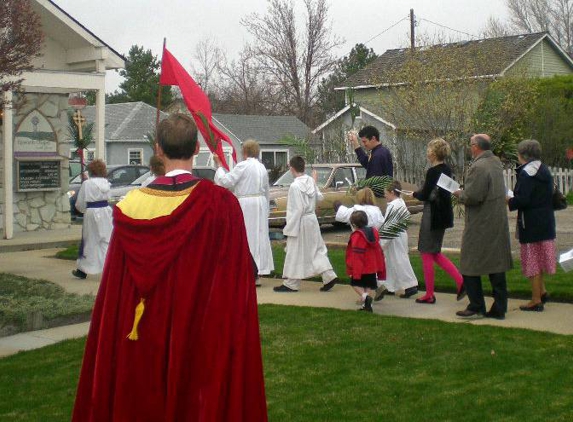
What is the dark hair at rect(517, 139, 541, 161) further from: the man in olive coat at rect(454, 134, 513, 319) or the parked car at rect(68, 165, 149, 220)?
the parked car at rect(68, 165, 149, 220)

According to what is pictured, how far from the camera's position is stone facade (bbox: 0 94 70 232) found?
19.3m

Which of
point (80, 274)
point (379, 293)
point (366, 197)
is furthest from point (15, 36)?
point (379, 293)

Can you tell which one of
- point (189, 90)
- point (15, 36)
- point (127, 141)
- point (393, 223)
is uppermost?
point (127, 141)

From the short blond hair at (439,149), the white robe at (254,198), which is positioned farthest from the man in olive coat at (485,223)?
the white robe at (254,198)

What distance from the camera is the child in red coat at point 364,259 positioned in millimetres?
9656

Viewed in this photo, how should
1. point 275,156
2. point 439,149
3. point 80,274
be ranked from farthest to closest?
point 275,156
point 80,274
point 439,149

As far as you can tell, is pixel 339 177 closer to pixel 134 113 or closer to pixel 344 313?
pixel 344 313

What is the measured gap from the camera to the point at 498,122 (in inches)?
1041

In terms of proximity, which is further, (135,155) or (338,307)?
(135,155)

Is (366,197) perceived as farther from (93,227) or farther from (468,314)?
(93,227)

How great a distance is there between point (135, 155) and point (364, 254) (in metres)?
35.4

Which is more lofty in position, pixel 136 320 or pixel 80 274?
pixel 136 320

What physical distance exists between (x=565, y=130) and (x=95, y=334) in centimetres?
2807

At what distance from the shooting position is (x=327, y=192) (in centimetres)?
1972
